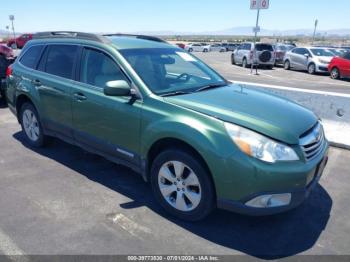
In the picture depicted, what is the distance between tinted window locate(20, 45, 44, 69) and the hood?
2779mm

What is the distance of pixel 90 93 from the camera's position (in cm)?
415

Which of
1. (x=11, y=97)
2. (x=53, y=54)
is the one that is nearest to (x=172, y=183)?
(x=53, y=54)

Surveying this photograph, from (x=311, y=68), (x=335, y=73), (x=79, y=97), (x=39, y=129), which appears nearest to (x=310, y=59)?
(x=311, y=68)

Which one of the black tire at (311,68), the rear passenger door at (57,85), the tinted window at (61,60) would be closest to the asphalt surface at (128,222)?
the rear passenger door at (57,85)

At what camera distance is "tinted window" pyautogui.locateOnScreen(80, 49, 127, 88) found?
397 centimetres

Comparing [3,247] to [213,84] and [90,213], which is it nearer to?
[90,213]

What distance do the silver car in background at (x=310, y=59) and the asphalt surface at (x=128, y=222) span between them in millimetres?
16790

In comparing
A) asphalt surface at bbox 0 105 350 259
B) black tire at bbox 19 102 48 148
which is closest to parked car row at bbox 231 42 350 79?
asphalt surface at bbox 0 105 350 259

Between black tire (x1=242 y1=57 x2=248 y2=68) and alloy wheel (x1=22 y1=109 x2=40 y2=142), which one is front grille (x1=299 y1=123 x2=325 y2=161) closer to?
alloy wheel (x1=22 y1=109 x2=40 y2=142)

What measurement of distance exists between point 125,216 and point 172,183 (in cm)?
62

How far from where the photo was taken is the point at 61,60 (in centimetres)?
476

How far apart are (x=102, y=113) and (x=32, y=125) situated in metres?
2.12

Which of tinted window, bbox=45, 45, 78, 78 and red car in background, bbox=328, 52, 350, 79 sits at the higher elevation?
tinted window, bbox=45, 45, 78, 78

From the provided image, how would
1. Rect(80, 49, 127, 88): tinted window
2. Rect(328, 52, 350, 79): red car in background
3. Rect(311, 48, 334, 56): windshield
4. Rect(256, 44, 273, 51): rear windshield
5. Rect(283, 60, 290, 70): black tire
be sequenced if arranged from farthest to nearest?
Rect(256, 44, 273, 51): rear windshield < Rect(283, 60, 290, 70): black tire < Rect(311, 48, 334, 56): windshield < Rect(328, 52, 350, 79): red car in background < Rect(80, 49, 127, 88): tinted window
